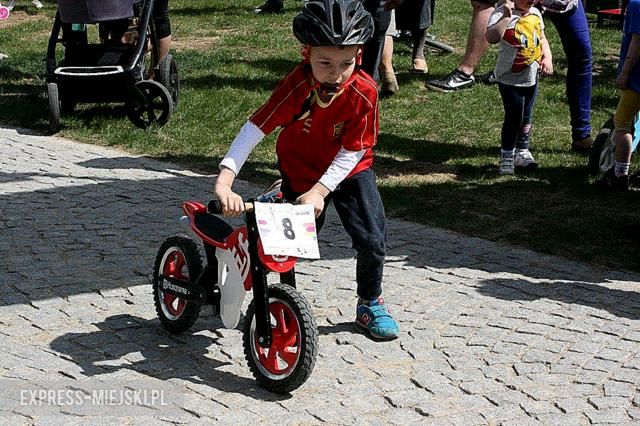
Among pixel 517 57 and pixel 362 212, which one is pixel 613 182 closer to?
pixel 517 57

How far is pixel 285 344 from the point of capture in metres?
4.88

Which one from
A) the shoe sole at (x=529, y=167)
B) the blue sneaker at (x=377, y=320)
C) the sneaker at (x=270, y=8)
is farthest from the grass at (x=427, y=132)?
the blue sneaker at (x=377, y=320)

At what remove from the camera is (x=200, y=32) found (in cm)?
1480

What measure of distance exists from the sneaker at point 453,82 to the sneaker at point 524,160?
2669mm

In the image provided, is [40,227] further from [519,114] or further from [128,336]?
[519,114]

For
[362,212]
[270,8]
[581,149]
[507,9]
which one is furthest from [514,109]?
[270,8]

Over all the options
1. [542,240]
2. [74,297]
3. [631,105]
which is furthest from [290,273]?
[631,105]

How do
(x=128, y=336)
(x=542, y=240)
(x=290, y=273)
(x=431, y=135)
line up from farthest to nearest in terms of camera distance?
1. (x=431, y=135)
2. (x=542, y=240)
3. (x=128, y=336)
4. (x=290, y=273)

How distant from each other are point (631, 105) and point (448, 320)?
2.54 meters

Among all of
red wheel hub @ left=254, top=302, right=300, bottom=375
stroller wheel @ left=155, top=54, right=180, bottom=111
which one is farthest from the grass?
red wheel hub @ left=254, top=302, right=300, bottom=375

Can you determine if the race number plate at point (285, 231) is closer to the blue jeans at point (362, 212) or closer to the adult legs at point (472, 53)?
the blue jeans at point (362, 212)

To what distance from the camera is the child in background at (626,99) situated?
721 centimetres

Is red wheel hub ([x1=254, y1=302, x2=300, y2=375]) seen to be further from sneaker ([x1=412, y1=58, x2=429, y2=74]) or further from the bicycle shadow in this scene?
sneaker ([x1=412, y1=58, x2=429, y2=74])

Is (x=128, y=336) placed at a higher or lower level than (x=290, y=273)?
lower
